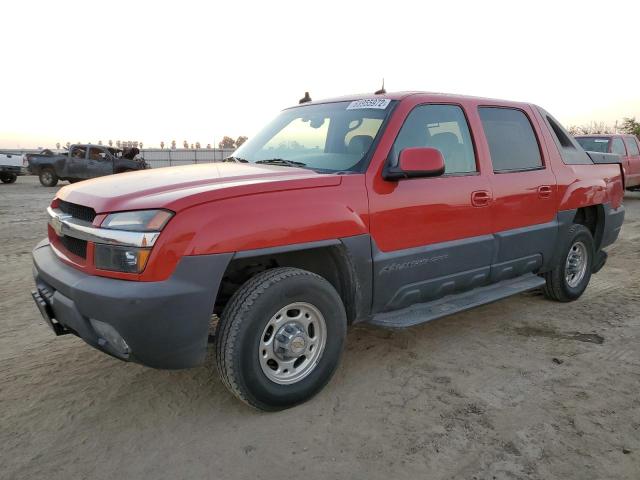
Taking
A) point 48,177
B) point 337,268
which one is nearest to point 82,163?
point 48,177

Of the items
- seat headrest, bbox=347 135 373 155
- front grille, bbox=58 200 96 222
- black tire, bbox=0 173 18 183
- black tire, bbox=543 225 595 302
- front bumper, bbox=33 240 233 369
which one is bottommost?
black tire, bbox=0 173 18 183

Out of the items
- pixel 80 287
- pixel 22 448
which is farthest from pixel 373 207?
pixel 22 448

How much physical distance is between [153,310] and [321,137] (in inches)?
72.3

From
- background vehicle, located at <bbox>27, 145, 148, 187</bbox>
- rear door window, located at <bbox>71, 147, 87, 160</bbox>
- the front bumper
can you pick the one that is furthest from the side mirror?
rear door window, located at <bbox>71, 147, 87, 160</bbox>

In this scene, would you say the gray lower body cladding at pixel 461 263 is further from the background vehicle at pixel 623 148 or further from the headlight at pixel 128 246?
the background vehicle at pixel 623 148

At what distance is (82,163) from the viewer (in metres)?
18.6

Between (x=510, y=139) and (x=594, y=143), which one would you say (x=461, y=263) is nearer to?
(x=510, y=139)

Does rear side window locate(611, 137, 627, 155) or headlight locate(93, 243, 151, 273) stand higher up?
rear side window locate(611, 137, 627, 155)

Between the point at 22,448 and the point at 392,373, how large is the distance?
2186mm

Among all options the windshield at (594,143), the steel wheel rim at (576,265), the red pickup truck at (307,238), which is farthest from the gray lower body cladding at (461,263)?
the windshield at (594,143)

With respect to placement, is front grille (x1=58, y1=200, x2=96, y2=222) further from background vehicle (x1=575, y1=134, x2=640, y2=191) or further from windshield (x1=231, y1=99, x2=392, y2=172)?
background vehicle (x1=575, y1=134, x2=640, y2=191)

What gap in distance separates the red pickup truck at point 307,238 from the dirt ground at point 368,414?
0.33 meters

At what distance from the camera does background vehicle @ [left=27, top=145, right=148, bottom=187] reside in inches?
731

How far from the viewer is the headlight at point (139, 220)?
95.3 inches
